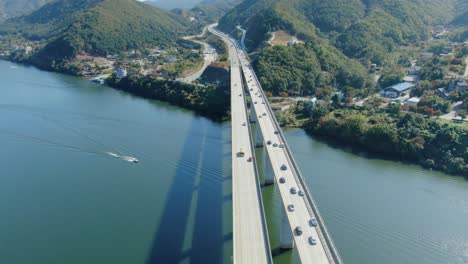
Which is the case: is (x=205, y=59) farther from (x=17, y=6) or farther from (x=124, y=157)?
(x=17, y=6)

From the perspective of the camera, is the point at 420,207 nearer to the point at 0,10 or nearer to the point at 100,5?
the point at 100,5

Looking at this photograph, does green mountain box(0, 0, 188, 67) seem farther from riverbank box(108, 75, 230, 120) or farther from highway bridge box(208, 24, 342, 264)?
highway bridge box(208, 24, 342, 264)

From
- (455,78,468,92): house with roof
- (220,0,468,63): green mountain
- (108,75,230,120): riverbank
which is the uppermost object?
(220,0,468,63): green mountain

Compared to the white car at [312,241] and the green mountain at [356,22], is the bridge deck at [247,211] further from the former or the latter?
the green mountain at [356,22]

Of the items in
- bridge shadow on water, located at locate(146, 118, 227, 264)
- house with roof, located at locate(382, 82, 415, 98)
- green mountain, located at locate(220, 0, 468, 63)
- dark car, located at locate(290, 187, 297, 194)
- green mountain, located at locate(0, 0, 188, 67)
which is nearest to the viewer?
bridge shadow on water, located at locate(146, 118, 227, 264)

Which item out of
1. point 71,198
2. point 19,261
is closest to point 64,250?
point 19,261

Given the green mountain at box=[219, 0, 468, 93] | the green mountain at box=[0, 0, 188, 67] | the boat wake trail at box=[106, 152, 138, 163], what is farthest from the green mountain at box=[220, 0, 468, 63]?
the boat wake trail at box=[106, 152, 138, 163]

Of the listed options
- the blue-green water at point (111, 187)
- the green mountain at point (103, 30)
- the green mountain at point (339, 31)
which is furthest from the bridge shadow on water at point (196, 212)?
the green mountain at point (103, 30)

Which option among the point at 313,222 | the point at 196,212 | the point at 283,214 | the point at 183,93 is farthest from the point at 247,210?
the point at 183,93
